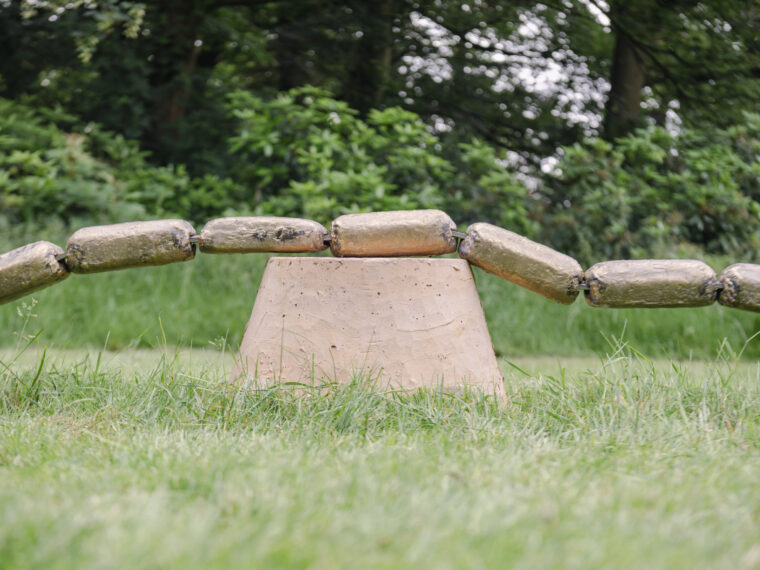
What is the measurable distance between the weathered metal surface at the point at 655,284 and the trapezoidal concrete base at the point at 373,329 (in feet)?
1.65

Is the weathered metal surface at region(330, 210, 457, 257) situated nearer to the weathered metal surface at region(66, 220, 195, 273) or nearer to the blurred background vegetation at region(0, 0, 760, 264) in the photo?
the weathered metal surface at region(66, 220, 195, 273)

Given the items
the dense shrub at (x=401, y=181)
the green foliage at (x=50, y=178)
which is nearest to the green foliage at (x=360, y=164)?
the dense shrub at (x=401, y=181)

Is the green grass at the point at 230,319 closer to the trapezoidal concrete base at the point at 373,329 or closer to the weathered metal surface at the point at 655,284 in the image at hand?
the weathered metal surface at the point at 655,284

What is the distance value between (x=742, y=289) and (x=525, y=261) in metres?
0.79

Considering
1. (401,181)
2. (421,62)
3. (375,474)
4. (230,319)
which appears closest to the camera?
(375,474)

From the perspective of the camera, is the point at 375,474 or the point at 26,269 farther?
the point at 26,269

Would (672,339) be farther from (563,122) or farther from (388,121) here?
(563,122)

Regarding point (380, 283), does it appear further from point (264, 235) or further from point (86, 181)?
point (86, 181)

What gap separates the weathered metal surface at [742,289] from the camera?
2.60 metres

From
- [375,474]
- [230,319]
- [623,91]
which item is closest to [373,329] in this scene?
A: [375,474]

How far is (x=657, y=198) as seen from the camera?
6.78m

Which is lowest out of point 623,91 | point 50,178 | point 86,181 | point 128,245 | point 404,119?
point 86,181

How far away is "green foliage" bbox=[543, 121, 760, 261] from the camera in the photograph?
667 cm

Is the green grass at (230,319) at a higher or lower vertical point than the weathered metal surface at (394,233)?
lower
